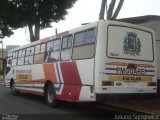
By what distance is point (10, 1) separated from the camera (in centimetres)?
2872

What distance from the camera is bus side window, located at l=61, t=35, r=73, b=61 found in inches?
534

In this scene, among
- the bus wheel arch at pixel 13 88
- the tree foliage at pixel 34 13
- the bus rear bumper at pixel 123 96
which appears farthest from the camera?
the tree foliage at pixel 34 13

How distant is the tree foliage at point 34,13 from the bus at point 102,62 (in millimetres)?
14624

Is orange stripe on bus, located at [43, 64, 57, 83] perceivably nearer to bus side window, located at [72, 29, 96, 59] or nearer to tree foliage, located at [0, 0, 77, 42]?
bus side window, located at [72, 29, 96, 59]

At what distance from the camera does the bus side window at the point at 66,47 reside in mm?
13574

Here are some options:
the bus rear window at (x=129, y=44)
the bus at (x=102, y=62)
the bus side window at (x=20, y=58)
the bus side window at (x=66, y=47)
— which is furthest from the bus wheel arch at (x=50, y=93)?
the bus side window at (x=20, y=58)

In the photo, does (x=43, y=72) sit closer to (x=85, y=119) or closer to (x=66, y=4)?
(x=85, y=119)

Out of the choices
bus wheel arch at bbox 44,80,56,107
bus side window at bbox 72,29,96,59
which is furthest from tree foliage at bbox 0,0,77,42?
bus side window at bbox 72,29,96,59

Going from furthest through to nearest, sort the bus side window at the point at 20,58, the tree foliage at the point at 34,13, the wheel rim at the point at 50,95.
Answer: the tree foliage at the point at 34,13 < the bus side window at the point at 20,58 < the wheel rim at the point at 50,95

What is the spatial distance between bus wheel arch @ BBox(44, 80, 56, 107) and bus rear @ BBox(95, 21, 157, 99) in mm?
3470

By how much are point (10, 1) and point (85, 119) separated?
740 inches

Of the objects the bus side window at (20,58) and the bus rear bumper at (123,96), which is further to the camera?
the bus side window at (20,58)

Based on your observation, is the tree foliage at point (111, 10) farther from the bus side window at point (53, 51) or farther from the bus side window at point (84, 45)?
the bus side window at point (84, 45)

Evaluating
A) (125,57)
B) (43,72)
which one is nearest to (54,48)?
(43,72)
